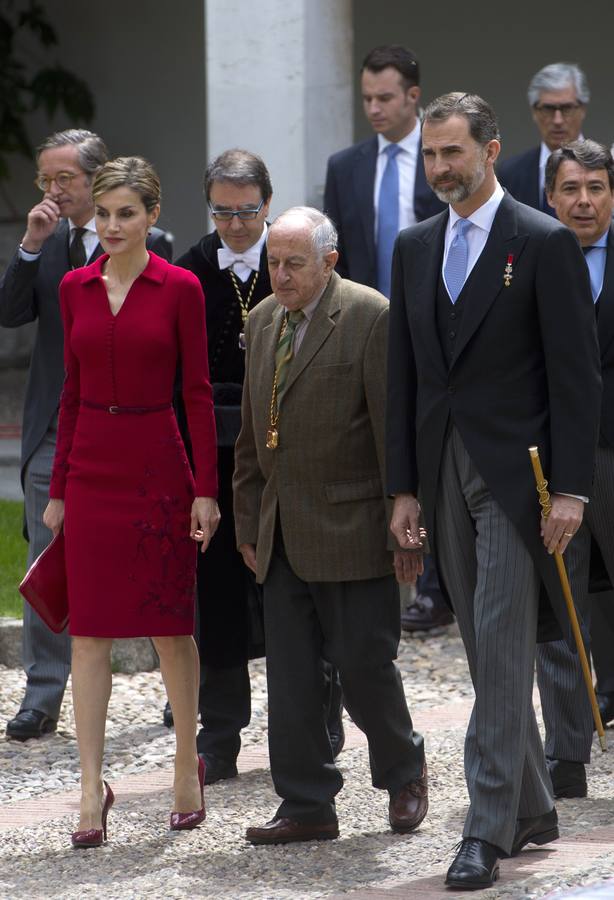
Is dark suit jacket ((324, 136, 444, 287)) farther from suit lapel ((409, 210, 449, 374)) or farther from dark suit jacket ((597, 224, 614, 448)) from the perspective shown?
suit lapel ((409, 210, 449, 374))

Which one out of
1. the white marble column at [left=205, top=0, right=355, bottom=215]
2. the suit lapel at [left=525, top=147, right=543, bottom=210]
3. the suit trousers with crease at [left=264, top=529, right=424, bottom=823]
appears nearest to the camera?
the suit trousers with crease at [left=264, top=529, right=424, bottom=823]

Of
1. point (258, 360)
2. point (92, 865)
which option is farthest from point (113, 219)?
point (92, 865)

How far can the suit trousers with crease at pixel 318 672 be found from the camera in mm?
5148

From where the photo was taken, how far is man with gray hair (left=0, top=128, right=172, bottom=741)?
642cm

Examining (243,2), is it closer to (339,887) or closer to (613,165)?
(613,165)

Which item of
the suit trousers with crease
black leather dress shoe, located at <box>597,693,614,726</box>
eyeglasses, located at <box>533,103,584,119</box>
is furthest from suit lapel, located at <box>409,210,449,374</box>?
eyeglasses, located at <box>533,103,584,119</box>

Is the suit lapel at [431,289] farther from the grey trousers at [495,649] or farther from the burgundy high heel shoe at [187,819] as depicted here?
the burgundy high heel shoe at [187,819]

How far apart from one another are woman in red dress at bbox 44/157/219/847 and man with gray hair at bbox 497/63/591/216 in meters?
2.81

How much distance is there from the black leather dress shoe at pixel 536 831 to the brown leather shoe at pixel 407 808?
0.42m

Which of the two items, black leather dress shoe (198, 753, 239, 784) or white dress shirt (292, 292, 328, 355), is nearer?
white dress shirt (292, 292, 328, 355)

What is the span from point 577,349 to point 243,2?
547 centimetres

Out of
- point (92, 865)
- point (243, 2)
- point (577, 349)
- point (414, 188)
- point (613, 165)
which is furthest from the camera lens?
point (243, 2)

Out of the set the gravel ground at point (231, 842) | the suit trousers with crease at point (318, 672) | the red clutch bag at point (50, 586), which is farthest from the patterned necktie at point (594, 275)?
the red clutch bag at point (50, 586)

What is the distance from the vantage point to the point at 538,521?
4.75m
